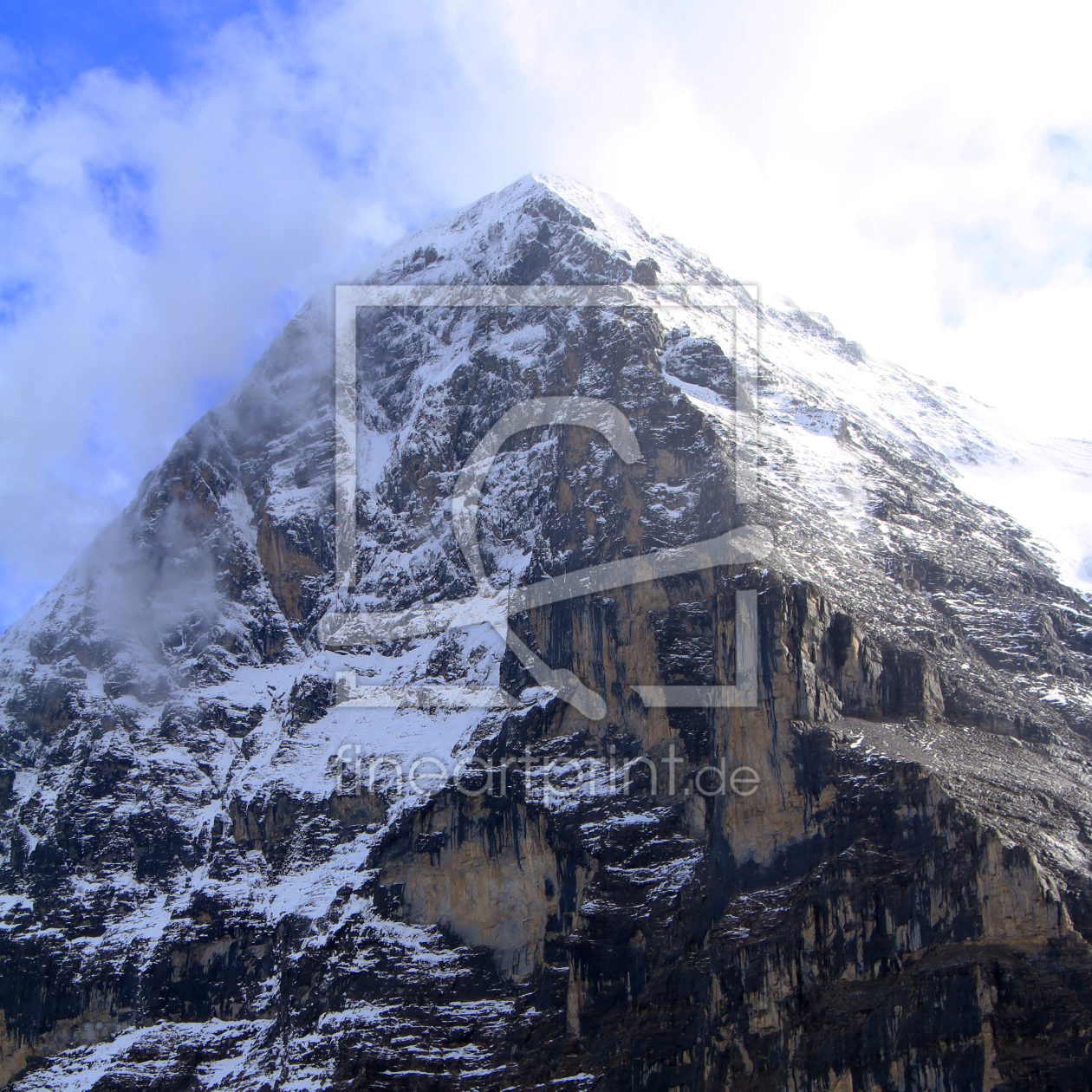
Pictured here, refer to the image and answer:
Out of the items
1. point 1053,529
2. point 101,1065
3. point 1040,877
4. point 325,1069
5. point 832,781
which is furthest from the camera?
point 1053,529

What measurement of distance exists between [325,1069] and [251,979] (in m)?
18.7

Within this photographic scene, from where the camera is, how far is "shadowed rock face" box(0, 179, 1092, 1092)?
12156cm

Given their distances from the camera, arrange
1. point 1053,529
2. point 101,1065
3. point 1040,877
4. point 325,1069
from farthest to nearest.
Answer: point 1053,529
point 101,1065
point 325,1069
point 1040,877

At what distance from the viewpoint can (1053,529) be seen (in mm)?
184875

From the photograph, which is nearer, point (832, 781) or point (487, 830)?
point (832, 781)

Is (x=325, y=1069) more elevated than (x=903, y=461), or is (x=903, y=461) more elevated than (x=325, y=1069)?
(x=903, y=461)

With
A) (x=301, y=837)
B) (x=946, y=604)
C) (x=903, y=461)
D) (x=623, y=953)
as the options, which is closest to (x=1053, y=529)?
(x=903, y=461)

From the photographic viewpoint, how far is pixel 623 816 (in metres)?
146

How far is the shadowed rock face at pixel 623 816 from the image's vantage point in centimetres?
12156

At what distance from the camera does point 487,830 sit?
510ft

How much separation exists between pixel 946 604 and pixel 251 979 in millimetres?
83232

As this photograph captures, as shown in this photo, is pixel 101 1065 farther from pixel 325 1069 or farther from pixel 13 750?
pixel 13 750

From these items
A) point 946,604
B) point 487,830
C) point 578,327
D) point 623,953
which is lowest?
point 623,953

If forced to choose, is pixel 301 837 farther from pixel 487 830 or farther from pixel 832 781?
pixel 832 781
